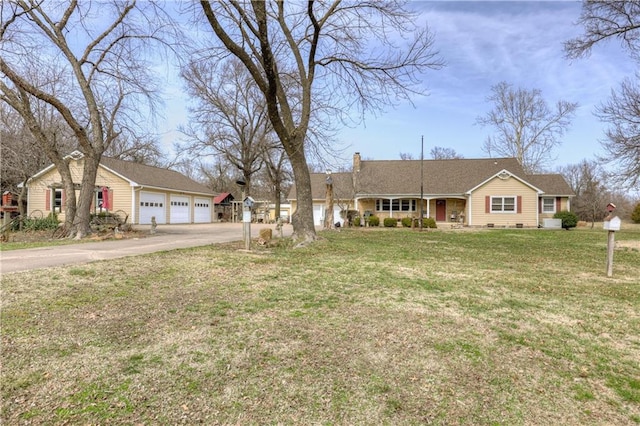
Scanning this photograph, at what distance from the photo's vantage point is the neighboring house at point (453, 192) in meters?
23.9

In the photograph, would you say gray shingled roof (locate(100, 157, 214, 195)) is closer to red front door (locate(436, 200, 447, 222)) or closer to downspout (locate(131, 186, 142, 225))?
downspout (locate(131, 186, 142, 225))

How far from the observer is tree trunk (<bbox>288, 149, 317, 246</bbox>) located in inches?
431

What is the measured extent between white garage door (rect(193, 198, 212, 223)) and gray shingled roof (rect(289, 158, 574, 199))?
8.12 m

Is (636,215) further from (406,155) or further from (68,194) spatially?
(68,194)

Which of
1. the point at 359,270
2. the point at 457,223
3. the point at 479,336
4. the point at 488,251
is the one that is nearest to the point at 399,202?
the point at 457,223

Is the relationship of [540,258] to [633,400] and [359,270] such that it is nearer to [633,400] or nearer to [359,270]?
[359,270]

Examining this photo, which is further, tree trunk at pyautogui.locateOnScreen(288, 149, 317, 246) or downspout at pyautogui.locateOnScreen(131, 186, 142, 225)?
downspout at pyautogui.locateOnScreen(131, 186, 142, 225)

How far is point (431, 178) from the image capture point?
89.9 ft

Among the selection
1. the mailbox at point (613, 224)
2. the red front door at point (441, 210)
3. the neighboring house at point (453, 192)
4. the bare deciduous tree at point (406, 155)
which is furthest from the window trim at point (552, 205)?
the bare deciduous tree at point (406, 155)

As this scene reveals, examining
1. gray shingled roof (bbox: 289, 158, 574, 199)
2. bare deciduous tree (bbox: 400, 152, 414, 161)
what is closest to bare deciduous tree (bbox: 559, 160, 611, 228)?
gray shingled roof (bbox: 289, 158, 574, 199)

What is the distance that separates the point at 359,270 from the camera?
268 inches

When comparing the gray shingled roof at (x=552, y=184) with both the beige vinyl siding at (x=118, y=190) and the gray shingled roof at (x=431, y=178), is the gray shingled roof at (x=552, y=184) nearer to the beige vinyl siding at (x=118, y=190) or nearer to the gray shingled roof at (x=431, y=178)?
the gray shingled roof at (x=431, y=178)

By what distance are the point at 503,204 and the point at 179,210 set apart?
23889mm

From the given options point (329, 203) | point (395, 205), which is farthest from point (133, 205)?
point (395, 205)
